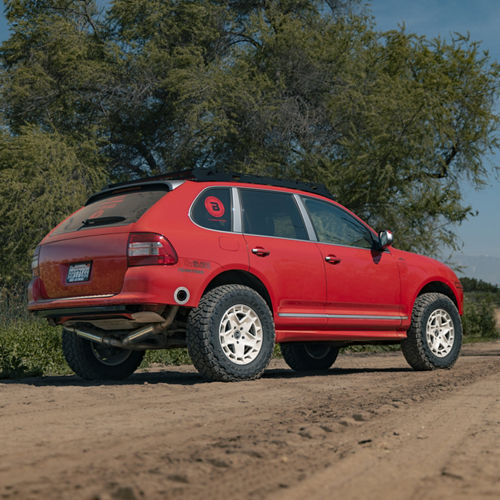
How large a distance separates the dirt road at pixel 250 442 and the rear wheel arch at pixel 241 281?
101cm

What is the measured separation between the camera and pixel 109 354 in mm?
8039

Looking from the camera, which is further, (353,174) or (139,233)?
(353,174)

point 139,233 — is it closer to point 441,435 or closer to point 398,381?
point 398,381

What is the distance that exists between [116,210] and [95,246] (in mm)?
499

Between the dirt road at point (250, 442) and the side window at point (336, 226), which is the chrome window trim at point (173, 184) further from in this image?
the dirt road at point (250, 442)

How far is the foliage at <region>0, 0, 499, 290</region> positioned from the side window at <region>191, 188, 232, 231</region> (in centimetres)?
1338

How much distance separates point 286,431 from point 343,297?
153 inches

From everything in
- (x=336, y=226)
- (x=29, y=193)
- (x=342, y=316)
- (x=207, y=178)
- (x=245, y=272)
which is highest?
(x=29, y=193)

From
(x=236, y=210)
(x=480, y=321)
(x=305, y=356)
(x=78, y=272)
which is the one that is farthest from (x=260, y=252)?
(x=480, y=321)

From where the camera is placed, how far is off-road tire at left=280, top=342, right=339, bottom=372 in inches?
376

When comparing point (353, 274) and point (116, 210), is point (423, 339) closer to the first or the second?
point (353, 274)

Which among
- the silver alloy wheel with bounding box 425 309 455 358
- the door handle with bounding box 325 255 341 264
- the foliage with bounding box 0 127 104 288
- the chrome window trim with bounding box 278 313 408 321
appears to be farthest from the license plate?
the foliage with bounding box 0 127 104 288

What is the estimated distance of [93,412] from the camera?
5.07 m

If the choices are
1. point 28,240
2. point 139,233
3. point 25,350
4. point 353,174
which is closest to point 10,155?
point 28,240
